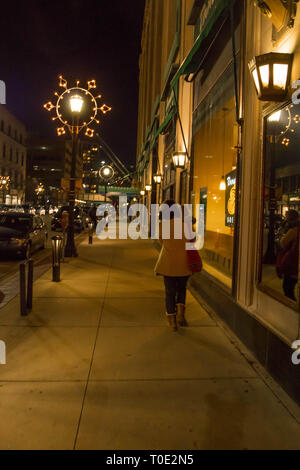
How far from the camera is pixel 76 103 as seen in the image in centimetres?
1345

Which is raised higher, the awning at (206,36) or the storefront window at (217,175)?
the awning at (206,36)

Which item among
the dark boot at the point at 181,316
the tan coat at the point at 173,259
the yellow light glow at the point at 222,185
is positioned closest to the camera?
the tan coat at the point at 173,259

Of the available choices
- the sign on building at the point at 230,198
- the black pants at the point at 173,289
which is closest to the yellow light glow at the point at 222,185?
the sign on building at the point at 230,198

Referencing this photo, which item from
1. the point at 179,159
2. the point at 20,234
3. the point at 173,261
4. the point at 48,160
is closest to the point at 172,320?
the point at 173,261

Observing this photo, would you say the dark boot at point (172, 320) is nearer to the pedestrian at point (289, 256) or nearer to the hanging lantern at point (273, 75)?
the pedestrian at point (289, 256)

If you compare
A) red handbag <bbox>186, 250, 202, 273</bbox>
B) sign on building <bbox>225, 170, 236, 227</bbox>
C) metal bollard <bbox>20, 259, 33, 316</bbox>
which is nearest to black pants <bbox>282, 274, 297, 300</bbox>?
red handbag <bbox>186, 250, 202, 273</bbox>

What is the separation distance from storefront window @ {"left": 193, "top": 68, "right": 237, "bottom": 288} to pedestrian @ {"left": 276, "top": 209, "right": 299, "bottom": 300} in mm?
1941

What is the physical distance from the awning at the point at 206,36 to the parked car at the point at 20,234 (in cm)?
749

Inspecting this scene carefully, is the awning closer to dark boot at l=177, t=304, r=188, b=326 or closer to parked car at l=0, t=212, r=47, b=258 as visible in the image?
dark boot at l=177, t=304, r=188, b=326

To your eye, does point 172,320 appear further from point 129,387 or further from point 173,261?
point 129,387

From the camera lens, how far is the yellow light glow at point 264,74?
14.9 feet

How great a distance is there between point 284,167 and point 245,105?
1.49 m

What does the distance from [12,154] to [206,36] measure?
6107 centimetres

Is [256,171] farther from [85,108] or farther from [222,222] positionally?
[85,108]
